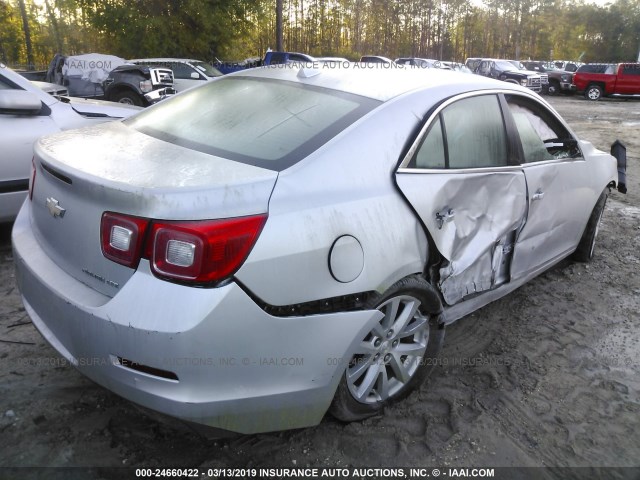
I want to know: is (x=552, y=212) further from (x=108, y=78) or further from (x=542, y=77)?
(x=542, y=77)

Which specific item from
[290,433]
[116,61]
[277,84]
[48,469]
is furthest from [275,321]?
[116,61]

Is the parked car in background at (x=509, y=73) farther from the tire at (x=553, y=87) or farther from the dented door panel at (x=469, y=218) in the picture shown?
the dented door panel at (x=469, y=218)

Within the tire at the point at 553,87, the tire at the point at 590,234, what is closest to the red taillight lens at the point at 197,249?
the tire at the point at 590,234

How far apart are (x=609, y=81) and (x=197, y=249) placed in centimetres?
2756

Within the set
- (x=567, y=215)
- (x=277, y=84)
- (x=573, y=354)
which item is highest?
(x=277, y=84)

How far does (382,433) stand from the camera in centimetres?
245

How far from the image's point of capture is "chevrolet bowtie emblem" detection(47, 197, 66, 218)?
2.17 meters

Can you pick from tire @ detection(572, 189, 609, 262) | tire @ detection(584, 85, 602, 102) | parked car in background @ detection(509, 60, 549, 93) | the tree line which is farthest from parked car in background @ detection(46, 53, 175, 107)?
tire @ detection(584, 85, 602, 102)

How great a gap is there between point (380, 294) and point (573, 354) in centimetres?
168

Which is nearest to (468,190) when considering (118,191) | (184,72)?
(118,191)

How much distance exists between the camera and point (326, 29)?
4531 centimetres

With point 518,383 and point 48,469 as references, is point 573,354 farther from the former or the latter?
point 48,469

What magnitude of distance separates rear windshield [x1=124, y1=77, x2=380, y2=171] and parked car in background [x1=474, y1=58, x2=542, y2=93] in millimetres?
23507

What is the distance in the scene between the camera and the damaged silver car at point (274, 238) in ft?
5.98
